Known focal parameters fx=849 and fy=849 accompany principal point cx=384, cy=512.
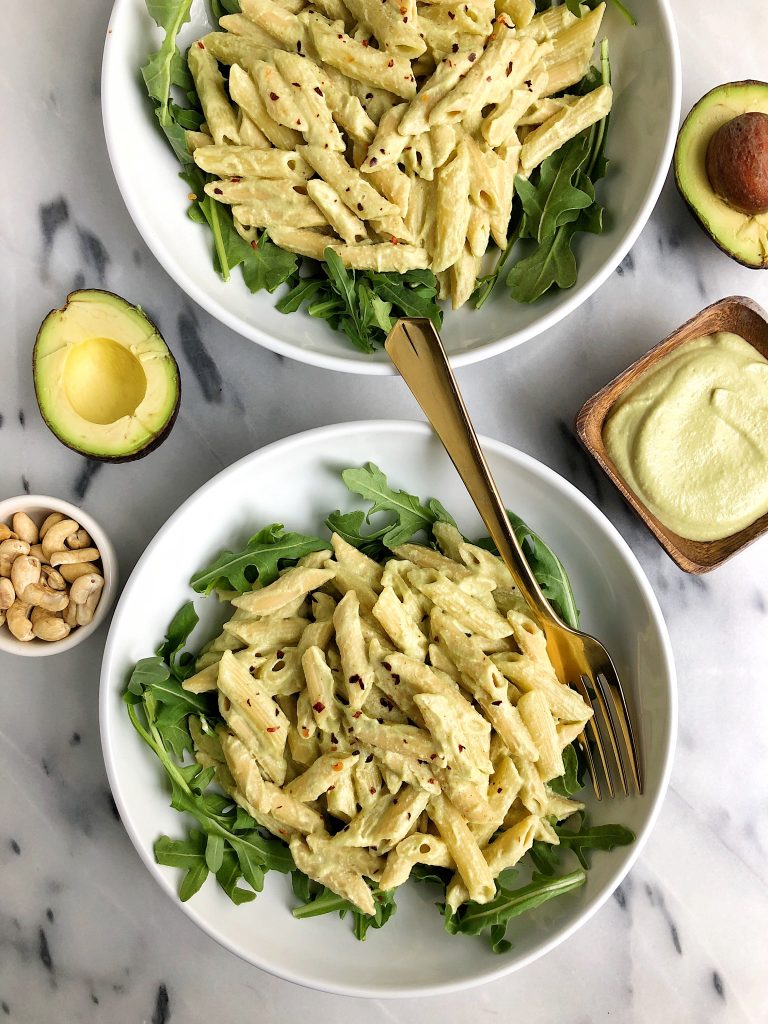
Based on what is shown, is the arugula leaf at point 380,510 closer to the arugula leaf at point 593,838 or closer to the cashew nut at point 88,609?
the cashew nut at point 88,609

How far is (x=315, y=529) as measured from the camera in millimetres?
1826

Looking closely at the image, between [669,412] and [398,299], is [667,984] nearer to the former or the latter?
[669,412]

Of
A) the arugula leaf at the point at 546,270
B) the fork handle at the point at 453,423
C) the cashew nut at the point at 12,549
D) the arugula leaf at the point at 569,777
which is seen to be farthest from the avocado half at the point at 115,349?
the arugula leaf at the point at 569,777

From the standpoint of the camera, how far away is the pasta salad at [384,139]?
5.17ft

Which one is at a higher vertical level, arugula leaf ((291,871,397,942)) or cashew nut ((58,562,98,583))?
cashew nut ((58,562,98,583))

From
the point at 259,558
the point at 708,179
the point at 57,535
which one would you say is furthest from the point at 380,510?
the point at 708,179

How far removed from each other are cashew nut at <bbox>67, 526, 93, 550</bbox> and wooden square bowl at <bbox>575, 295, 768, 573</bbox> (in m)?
1.06

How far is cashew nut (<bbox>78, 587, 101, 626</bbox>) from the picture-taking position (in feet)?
5.67

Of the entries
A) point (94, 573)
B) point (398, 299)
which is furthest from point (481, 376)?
point (94, 573)

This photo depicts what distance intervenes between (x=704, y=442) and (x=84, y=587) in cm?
134

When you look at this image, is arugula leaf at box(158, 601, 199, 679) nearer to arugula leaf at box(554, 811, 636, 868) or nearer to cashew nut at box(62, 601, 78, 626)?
cashew nut at box(62, 601, 78, 626)

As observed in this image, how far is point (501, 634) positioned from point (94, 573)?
834mm

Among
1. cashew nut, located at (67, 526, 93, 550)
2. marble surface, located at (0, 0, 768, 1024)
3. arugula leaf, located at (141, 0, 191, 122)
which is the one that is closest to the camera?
arugula leaf, located at (141, 0, 191, 122)

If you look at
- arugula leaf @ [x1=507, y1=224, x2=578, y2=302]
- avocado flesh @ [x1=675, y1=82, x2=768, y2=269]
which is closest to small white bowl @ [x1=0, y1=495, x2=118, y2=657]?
arugula leaf @ [x1=507, y1=224, x2=578, y2=302]
